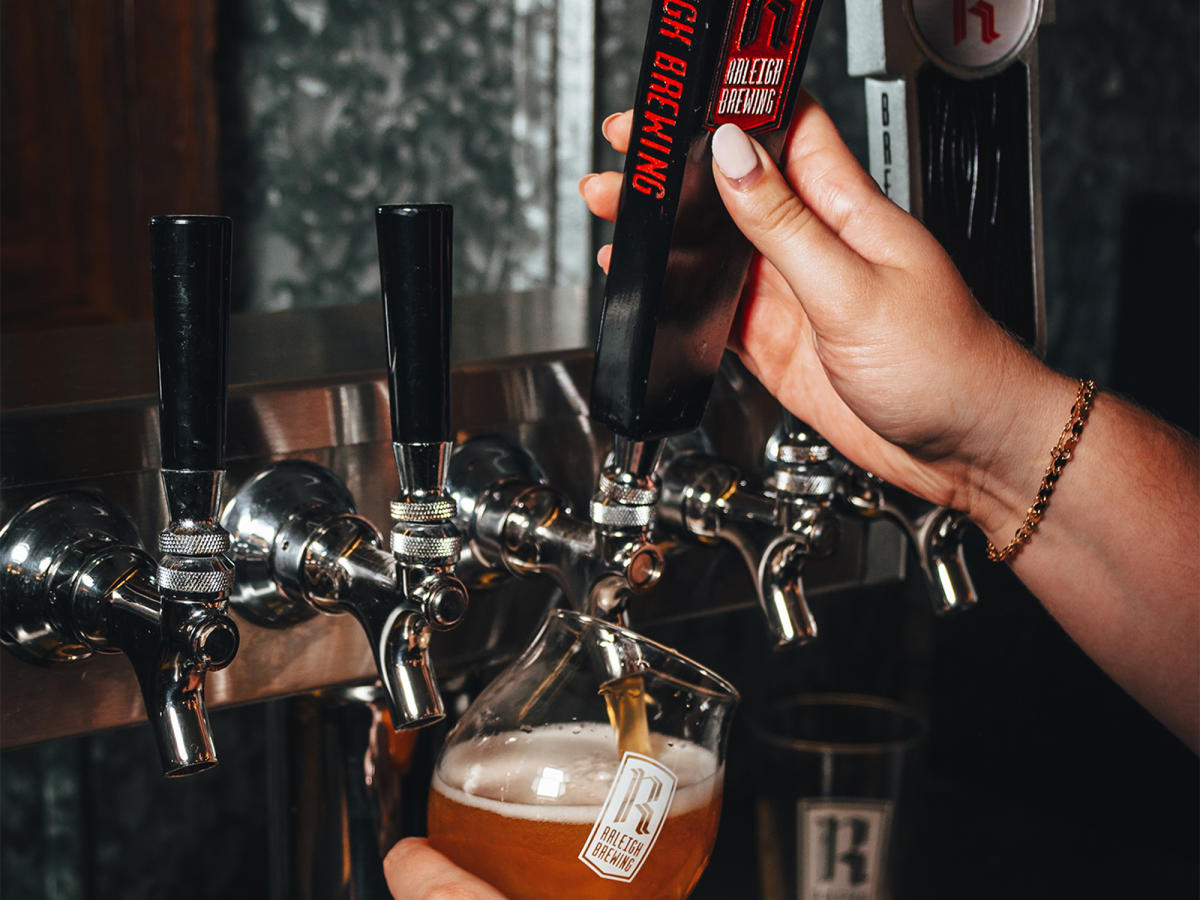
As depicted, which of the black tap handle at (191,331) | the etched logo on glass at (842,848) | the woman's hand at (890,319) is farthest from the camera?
the etched logo on glass at (842,848)

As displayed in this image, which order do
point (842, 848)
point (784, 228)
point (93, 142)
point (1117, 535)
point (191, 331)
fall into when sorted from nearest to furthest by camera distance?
1. point (191, 331)
2. point (784, 228)
3. point (1117, 535)
4. point (842, 848)
5. point (93, 142)

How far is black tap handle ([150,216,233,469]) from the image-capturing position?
40cm

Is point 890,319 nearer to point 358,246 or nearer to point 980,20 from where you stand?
point 980,20

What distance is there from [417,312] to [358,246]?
2.21ft

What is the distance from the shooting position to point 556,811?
1.49 feet

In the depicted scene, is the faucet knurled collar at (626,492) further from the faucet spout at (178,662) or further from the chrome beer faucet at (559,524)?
the faucet spout at (178,662)

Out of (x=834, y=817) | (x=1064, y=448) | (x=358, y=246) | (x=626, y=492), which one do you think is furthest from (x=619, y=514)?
(x=358, y=246)

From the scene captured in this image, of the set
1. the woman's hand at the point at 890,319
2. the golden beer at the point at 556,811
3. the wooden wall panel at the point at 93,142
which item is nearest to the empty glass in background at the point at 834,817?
the woman's hand at the point at 890,319

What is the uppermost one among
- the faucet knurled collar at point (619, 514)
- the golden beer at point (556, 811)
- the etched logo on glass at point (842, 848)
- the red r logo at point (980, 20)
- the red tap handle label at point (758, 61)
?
the red r logo at point (980, 20)

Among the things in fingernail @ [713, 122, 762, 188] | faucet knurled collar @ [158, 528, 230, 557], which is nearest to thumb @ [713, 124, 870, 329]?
fingernail @ [713, 122, 762, 188]

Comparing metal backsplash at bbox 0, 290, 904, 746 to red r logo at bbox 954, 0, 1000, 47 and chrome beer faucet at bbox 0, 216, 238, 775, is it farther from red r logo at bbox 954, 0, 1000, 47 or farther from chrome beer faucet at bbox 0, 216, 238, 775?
red r logo at bbox 954, 0, 1000, 47

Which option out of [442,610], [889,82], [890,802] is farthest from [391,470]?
[890,802]

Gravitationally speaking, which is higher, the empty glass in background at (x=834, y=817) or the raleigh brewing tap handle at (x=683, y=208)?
the raleigh brewing tap handle at (x=683, y=208)

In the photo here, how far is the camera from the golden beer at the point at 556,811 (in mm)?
454
